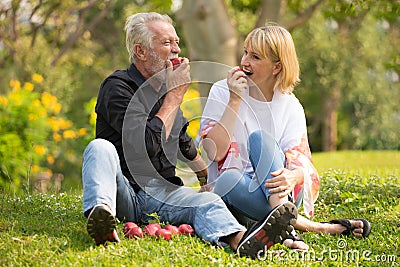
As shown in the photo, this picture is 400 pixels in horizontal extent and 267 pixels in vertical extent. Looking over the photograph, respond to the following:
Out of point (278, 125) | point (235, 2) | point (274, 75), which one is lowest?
point (278, 125)

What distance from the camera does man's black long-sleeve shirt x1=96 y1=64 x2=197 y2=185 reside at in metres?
3.18

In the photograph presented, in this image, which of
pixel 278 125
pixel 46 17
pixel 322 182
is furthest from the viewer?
pixel 46 17

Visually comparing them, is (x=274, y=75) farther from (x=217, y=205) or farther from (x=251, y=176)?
(x=217, y=205)

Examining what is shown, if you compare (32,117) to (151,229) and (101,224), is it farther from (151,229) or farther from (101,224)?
(101,224)

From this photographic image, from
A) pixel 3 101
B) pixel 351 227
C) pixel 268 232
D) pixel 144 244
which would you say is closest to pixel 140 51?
pixel 144 244

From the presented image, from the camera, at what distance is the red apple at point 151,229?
3.08m

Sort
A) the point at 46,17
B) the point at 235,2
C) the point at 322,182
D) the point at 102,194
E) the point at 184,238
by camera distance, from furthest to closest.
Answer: the point at 46,17 → the point at 235,2 → the point at 322,182 → the point at 184,238 → the point at 102,194

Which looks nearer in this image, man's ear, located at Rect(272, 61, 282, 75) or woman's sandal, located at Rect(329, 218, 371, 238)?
woman's sandal, located at Rect(329, 218, 371, 238)

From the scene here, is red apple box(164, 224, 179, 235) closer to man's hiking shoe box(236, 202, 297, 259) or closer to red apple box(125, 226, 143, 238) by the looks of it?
red apple box(125, 226, 143, 238)

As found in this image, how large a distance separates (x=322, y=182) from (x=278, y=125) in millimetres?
1371

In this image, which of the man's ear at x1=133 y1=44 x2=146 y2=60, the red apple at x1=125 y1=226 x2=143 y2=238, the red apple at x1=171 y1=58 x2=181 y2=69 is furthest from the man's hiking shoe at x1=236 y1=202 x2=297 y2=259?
the man's ear at x1=133 y1=44 x2=146 y2=60

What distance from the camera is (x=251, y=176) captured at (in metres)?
3.45

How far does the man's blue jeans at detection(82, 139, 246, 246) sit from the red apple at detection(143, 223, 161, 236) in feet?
0.54

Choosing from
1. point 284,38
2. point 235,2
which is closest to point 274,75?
point 284,38
